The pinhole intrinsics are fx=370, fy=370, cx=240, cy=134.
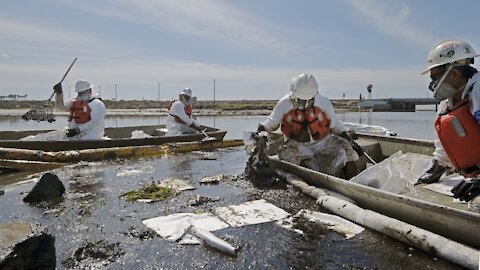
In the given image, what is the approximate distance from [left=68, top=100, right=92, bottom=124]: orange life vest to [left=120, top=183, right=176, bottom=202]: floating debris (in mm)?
5005

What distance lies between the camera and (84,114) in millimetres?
9992

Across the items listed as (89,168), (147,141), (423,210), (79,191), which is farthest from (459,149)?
(147,141)

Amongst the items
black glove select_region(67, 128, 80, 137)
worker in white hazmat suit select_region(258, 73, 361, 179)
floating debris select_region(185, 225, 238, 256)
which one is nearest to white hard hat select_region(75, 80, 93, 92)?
black glove select_region(67, 128, 80, 137)

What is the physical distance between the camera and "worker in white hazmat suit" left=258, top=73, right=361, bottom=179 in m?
6.75

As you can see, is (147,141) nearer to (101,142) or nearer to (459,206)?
(101,142)

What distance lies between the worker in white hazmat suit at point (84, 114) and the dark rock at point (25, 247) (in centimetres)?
738

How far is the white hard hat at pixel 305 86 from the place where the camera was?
6.54m

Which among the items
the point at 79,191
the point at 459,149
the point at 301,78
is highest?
the point at 301,78

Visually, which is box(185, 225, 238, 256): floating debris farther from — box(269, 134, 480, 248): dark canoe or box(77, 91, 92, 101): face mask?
box(77, 91, 92, 101): face mask

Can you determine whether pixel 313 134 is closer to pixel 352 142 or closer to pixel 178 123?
pixel 352 142

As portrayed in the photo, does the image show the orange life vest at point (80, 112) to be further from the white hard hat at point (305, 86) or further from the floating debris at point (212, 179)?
the white hard hat at point (305, 86)

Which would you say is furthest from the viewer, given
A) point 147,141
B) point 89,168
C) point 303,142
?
point 147,141

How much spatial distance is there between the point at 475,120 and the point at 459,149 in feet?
1.14

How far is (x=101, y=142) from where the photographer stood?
31.6 feet
